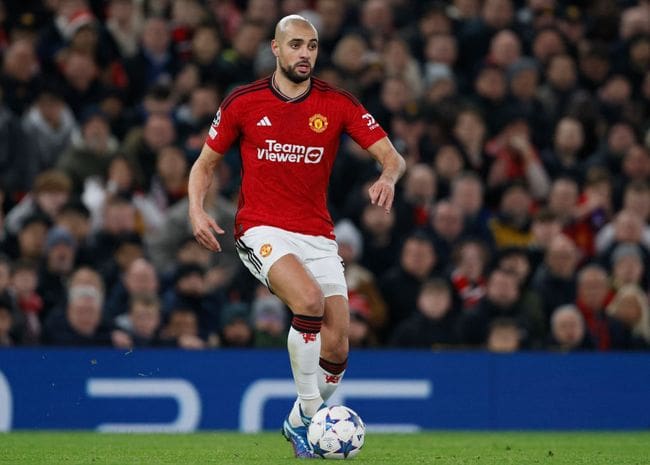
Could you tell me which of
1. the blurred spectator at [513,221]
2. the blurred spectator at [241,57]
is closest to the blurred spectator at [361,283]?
the blurred spectator at [513,221]

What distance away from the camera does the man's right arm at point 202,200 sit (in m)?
8.62

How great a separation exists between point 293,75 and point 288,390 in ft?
14.5

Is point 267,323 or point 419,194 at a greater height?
point 419,194

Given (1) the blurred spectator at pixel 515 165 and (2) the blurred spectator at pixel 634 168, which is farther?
(2) the blurred spectator at pixel 634 168

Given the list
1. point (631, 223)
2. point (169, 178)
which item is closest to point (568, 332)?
point (631, 223)

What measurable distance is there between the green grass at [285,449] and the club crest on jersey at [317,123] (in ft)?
6.74

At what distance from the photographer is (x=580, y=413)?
43.7 ft

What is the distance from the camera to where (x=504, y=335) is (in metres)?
13.4

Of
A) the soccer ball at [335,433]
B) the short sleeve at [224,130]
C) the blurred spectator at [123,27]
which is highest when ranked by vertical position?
the blurred spectator at [123,27]

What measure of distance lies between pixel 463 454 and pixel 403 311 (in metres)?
4.59

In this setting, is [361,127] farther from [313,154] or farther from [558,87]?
[558,87]

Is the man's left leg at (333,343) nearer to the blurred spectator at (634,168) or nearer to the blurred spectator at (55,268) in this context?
the blurred spectator at (55,268)

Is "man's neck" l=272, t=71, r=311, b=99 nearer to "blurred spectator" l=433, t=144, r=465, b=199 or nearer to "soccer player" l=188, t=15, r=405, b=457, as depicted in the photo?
"soccer player" l=188, t=15, r=405, b=457

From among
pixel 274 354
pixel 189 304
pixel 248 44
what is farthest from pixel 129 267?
pixel 248 44
